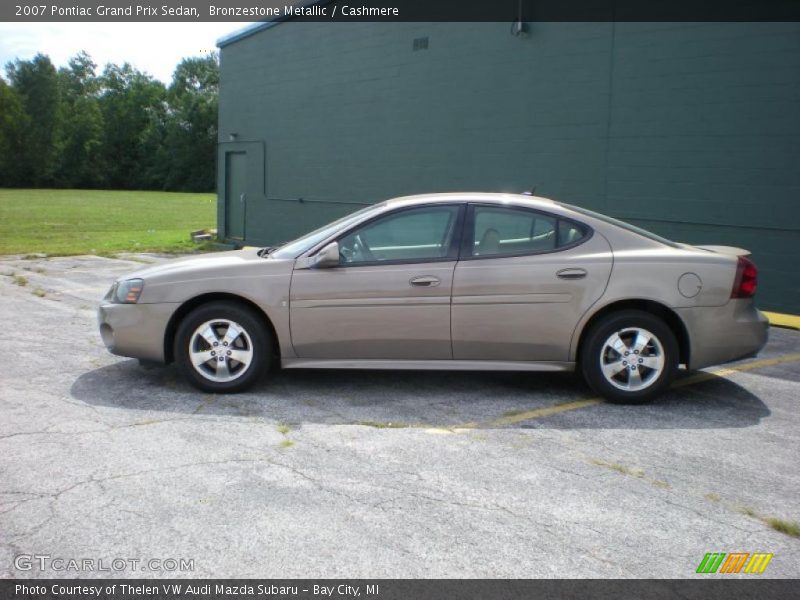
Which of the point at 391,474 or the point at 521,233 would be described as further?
the point at 521,233

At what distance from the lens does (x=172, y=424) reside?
531cm

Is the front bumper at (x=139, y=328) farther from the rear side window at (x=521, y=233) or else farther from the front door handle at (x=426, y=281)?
the rear side window at (x=521, y=233)

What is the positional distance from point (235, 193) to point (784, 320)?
1311 cm

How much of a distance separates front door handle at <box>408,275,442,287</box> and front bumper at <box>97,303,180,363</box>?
178cm

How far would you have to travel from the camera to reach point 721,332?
588 centimetres

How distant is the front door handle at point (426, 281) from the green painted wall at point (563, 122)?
5632 mm

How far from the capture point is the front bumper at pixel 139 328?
238 inches

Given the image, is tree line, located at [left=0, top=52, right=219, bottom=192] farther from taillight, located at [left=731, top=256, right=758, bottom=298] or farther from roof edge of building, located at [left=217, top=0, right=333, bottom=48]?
taillight, located at [left=731, top=256, right=758, bottom=298]

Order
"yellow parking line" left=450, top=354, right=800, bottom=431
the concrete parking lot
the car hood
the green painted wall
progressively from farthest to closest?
the green painted wall < the car hood < "yellow parking line" left=450, top=354, right=800, bottom=431 < the concrete parking lot

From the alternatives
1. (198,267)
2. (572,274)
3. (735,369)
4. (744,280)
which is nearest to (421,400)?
(572,274)

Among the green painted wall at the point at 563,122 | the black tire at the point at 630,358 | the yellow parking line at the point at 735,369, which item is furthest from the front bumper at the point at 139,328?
the green painted wall at the point at 563,122

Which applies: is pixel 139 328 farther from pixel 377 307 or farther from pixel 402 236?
pixel 402 236

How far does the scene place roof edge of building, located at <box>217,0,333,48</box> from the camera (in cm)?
1656

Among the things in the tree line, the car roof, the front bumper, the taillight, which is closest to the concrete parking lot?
the front bumper
